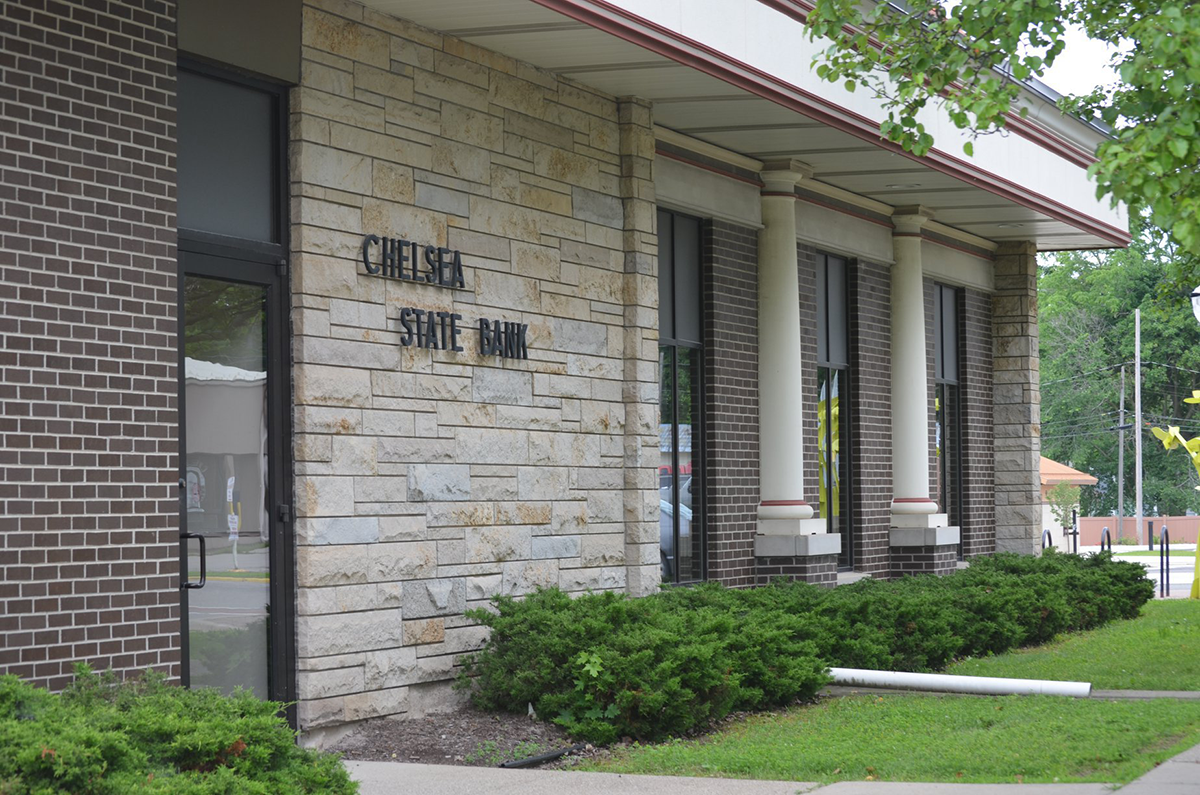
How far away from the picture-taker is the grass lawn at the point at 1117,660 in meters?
12.3

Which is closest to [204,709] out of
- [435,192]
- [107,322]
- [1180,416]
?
[107,322]

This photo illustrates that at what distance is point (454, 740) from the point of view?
31.1 ft

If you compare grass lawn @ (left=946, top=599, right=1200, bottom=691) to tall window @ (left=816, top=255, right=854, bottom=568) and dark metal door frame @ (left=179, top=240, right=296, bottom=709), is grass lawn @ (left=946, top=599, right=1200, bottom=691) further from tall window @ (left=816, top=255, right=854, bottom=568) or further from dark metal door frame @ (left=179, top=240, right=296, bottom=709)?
dark metal door frame @ (left=179, top=240, right=296, bottom=709)

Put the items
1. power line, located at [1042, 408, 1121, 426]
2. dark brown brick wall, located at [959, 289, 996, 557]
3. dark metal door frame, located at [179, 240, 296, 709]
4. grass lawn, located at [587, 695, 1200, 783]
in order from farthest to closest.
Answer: power line, located at [1042, 408, 1121, 426], dark brown brick wall, located at [959, 289, 996, 557], dark metal door frame, located at [179, 240, 296, 709], grass lawn, located at [587, 695, 1200, 783]

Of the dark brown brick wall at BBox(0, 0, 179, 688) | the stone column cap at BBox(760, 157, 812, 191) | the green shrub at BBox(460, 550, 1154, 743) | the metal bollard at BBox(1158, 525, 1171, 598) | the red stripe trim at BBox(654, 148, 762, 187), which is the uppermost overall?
the stone column cap at BBox(760, 157, 812, 191)

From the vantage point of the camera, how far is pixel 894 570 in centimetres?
1881

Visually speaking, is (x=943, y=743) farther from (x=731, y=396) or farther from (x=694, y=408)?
(x=731, y=396)

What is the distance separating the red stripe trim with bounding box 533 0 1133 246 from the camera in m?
10.1

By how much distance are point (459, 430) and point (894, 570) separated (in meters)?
9.77

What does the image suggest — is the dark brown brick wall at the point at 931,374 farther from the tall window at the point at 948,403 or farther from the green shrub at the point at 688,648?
the green shrub at the point at 688,648

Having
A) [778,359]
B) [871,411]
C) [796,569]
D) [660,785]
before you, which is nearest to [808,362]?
[778,359]

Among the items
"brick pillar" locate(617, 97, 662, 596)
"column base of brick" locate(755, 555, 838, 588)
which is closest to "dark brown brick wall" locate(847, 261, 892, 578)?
"column base of brick" locate(755, 555, 838, 588)

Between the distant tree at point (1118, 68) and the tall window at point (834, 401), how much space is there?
6.22 metres

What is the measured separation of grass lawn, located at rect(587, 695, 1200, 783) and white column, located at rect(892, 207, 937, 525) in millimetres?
7989
